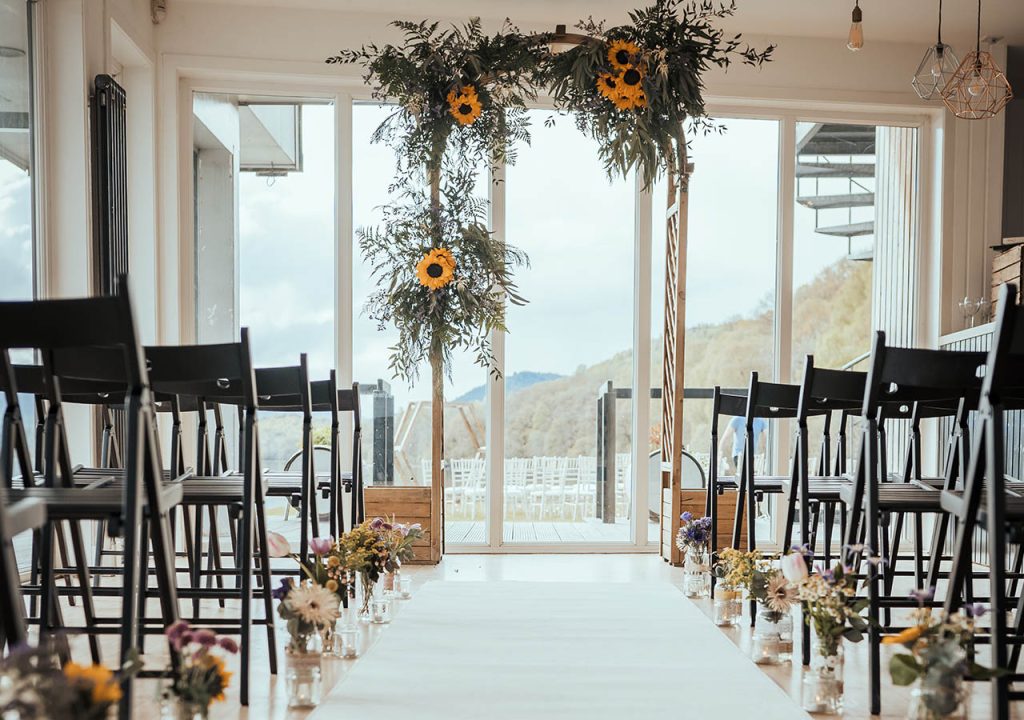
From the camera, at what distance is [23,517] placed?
4.42ft

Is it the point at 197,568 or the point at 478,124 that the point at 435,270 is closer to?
the point at 478,124

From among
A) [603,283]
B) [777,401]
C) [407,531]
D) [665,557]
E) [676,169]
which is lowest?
[665,557]

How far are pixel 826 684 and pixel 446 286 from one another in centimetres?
269

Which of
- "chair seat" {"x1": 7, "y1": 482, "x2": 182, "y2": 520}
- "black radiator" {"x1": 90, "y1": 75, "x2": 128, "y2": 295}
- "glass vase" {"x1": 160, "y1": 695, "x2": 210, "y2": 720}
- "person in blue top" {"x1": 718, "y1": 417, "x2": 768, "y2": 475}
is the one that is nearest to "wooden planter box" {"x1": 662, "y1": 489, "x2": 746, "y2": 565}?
"person in blue top" {"x1": 718, "y1": 417, "x2": 768, "y2": 475}

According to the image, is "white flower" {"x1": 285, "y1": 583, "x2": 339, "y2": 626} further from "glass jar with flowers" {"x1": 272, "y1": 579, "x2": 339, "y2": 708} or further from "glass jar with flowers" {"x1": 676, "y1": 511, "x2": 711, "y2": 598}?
"glass jar with flowers" {"x1": 676, "y1": 511, "x2": 711, "y2": 598}

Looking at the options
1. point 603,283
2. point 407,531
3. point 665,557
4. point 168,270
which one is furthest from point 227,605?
point 603,283

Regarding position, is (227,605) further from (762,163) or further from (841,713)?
(762,163)

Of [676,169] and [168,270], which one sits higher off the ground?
[676,169]

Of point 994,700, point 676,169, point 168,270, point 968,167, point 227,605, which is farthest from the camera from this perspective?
point 968,167

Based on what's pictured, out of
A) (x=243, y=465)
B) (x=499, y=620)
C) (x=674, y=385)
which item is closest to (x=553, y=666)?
(x=499, y=620)

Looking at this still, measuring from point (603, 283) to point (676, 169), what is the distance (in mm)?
1581

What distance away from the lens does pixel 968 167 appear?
17.7ft

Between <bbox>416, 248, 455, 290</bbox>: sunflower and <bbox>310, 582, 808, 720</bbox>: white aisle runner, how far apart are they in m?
1.47

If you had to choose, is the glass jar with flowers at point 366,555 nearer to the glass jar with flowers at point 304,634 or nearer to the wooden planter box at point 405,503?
the glass jar with flowers at point 304,634
